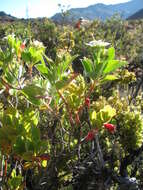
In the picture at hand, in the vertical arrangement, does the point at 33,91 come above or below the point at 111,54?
below

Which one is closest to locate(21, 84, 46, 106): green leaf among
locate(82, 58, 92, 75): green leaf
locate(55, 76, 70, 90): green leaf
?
locate(55, 76, 70, 90): green leaf

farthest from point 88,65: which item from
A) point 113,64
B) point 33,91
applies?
point 33,91

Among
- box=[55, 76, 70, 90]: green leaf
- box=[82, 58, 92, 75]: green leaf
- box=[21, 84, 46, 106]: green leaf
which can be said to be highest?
box=[82, 58, 92, 75]: green leaf

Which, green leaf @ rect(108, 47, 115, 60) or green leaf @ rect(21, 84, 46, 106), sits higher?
green leaf @ rect(108, 47, 115, 60)

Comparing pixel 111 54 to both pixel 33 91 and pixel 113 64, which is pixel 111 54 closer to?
pixel 113 64

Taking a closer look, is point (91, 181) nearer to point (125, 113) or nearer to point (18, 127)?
point (125, 113)

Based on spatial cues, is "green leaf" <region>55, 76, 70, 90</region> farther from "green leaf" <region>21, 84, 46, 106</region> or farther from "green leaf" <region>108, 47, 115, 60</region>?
"green leaf" <region>108, 47, 115, 60</region>

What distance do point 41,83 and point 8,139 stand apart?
0.28 metres

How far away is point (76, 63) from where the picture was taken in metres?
12.0

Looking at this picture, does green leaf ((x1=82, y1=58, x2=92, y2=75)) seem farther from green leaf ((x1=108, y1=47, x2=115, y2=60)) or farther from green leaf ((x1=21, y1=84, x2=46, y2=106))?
green leaf ((x1=21, y1=84, x2=46, y2=106))

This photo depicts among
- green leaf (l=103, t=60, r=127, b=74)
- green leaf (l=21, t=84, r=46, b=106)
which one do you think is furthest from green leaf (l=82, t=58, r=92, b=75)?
green leaf (l=21, t=84, r=46, b=106)

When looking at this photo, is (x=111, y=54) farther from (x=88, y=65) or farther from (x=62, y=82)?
(x=62, y=82)

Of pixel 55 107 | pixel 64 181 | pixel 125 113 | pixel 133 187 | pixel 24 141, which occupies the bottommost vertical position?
pixel 64 181

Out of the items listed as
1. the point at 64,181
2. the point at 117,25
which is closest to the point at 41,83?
the point at 64,181
